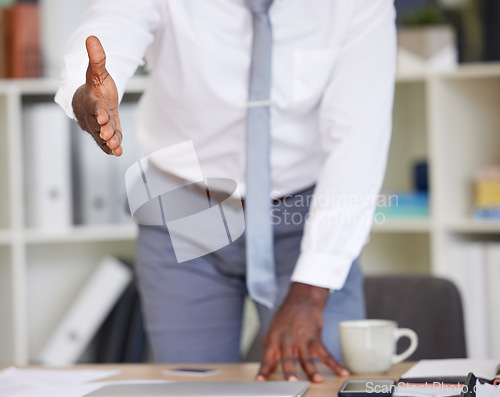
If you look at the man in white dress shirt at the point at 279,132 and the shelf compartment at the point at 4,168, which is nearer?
the man in white dress shirt at the point at 279,132

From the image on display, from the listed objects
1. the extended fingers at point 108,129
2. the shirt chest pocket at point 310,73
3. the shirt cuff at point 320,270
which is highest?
the shirt chest pocket at point 310,73

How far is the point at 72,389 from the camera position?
905 millimetres

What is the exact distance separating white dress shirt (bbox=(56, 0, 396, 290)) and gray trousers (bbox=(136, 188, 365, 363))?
89 millimetres

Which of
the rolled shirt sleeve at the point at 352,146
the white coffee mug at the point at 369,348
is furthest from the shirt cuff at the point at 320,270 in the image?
the white coffee mug at the point at 369,348

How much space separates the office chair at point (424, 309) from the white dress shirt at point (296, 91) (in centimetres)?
36

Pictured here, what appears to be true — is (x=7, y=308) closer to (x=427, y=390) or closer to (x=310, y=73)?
(x=310, y=73)

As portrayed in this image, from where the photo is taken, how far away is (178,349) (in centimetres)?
121

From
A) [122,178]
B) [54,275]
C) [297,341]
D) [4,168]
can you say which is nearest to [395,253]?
[122,178]

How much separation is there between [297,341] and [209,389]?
0.55ft

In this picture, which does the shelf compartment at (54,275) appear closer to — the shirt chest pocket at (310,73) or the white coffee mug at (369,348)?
the shirt chest pocket at (310,73)

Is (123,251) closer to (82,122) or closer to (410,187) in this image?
(410,187)

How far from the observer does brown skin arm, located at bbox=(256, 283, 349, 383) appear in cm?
96

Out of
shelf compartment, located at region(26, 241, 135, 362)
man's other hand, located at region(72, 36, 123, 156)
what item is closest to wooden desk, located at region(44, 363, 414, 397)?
man's other hand, located at region(72, 36, 123, 156)

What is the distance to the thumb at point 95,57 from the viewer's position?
0.80 metres
